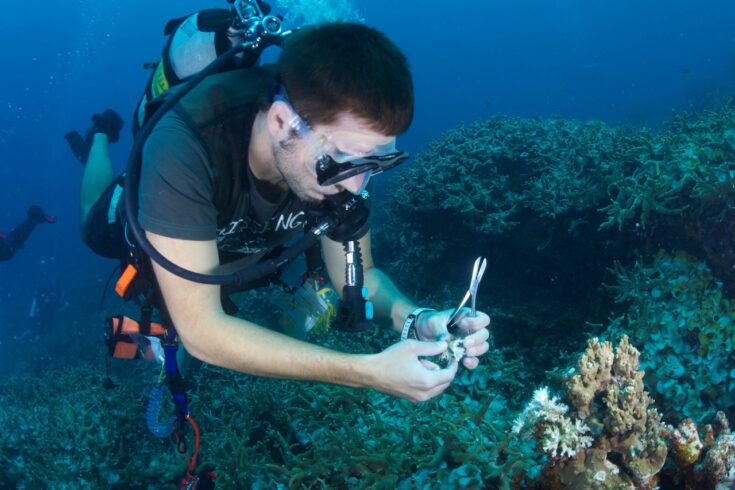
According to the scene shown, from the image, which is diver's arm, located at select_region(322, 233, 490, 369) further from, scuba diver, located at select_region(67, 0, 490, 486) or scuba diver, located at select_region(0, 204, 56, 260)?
scuba diver, located at select_region(0, 204, 56, 260)

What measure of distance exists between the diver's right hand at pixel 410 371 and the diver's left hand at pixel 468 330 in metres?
0.20

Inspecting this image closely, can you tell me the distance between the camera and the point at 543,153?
271 inches

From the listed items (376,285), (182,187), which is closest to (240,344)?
(182,187)

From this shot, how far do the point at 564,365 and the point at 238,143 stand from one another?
12.3 ft

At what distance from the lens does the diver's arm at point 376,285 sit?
3150 millimetres

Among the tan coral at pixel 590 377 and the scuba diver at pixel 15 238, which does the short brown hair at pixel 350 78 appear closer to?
the tan coral at pixel 590 377

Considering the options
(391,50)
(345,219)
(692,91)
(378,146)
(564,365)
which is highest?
(391,50)

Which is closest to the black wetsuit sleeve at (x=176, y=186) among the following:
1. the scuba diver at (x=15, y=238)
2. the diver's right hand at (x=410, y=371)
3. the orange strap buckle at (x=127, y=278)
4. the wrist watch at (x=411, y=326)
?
the orange strap buckle at (x=127, y=278)

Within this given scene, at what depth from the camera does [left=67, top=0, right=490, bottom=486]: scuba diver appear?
83.7 inches

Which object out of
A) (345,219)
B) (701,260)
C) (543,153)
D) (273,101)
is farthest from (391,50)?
(543,153)

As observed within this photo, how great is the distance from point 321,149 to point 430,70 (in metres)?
90.7

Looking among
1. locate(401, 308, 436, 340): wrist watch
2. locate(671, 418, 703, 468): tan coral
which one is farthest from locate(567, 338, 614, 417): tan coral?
locate(401, 308, 436, 340): wrist watch

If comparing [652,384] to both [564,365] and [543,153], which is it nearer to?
[564,365]

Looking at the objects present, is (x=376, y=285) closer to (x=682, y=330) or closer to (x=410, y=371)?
(x=410, y=371)
